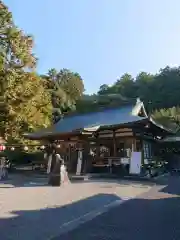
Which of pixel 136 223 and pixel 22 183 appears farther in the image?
pixel 22 183

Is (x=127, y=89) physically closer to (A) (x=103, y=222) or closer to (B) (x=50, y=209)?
(B) (x=50, y=209)

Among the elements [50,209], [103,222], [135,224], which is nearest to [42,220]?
[50,209]

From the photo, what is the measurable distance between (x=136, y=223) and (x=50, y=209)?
2609 mm

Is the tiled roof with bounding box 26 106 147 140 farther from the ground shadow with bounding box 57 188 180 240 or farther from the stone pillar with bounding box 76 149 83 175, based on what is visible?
the ground shadow with bounding box 57 188 180 240

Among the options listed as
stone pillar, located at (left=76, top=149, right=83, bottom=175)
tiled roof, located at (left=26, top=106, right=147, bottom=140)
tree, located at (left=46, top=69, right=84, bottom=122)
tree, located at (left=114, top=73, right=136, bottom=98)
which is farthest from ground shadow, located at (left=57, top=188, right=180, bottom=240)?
tree, located at (left=114, top=73, right=136, bottom=98)

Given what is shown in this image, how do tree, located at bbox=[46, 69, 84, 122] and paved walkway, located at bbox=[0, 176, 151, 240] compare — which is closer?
paved walkway, located at bbox=[0, 176, 151, 240]

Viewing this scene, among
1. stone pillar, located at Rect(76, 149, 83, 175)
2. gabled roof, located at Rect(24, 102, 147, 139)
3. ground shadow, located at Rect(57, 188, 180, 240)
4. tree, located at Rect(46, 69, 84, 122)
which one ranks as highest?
tree, located at Rect(46, 69, 84, 122)

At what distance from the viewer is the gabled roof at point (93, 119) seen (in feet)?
76.8

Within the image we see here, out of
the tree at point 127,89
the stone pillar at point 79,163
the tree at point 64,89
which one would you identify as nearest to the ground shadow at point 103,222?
the stone pillar at point 79,163

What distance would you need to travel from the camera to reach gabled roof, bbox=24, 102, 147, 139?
76.8 ft

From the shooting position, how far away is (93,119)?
26.4m

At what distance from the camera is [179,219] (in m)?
7.43

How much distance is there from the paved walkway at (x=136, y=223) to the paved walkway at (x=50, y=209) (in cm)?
40

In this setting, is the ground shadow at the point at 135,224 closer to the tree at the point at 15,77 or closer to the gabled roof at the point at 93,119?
the tree at the point at 15,77
